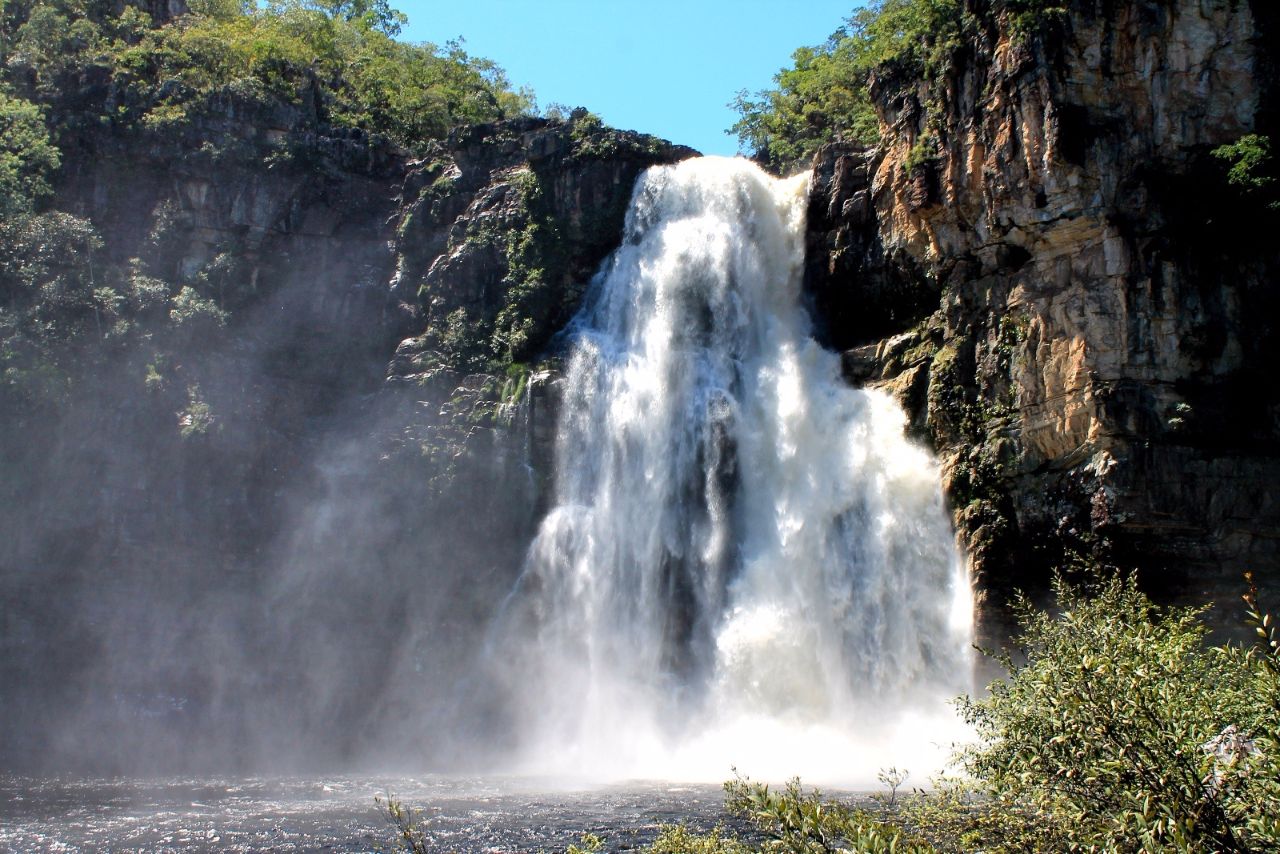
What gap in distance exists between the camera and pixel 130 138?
40719mm

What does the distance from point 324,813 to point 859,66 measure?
116ft

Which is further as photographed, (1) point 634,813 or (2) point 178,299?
(2) point 178,299

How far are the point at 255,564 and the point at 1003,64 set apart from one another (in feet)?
91.7

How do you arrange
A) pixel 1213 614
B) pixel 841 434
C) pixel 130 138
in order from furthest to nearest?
1. pixel 130 138
2. pixel 841 434
3. pixel 1213 614

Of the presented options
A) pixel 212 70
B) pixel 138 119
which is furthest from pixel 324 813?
pixel 212 70

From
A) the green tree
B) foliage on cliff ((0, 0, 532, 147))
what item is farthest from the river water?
foliage on cliff ((0, 0, 532, 147))

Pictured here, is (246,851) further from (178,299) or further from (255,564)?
(178,299)

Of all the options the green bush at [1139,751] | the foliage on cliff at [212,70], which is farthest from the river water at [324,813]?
the foliage on cliff at [212,70]

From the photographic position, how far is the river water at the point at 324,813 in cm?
1880

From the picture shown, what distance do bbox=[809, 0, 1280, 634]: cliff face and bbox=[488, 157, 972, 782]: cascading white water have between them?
2922 mm

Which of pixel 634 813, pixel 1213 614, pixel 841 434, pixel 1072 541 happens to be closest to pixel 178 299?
pixel 841 434

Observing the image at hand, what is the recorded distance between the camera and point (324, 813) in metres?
22.0

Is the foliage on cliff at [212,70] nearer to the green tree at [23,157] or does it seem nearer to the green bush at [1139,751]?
the green tree at [23,157]

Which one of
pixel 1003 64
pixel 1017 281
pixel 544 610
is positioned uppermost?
pixel 1003 64
